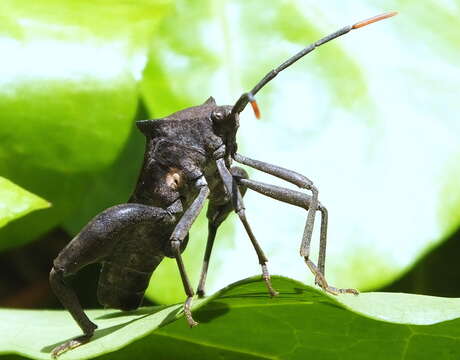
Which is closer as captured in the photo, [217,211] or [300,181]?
[300,181]

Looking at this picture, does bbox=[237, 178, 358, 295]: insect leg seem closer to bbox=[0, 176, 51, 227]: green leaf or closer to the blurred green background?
the blurred green background

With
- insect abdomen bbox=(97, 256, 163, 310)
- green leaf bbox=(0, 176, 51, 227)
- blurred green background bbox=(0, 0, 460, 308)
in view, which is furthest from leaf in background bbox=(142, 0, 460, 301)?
green leaf bbox=(0, 176, 51, 227)

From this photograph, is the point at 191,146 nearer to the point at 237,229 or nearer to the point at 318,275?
the point at 237,229

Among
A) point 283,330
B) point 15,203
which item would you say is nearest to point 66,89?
point 15,203

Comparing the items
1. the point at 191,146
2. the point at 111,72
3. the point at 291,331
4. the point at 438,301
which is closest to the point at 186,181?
the point at 191,146

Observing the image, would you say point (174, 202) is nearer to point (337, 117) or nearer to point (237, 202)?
point (237, 202)

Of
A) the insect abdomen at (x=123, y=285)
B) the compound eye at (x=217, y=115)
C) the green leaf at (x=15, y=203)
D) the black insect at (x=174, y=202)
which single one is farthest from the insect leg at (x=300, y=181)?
the green leaf at (x=15, y=203)
